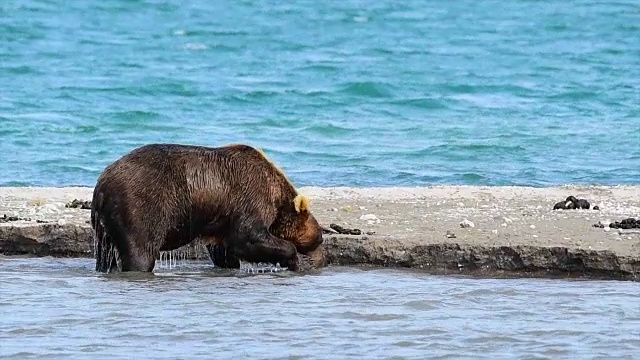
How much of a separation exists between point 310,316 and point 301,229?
1640mm

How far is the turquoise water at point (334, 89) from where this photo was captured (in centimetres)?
1675

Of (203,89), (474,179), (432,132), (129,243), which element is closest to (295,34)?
(203,89)

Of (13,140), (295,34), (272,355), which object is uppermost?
(295,34)

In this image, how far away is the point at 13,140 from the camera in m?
18.0

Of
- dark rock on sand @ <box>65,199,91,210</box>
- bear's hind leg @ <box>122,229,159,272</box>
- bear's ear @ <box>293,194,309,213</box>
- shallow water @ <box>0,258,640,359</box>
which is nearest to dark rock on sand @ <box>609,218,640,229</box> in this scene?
shallow water @ <box>0,258,640,359</box>

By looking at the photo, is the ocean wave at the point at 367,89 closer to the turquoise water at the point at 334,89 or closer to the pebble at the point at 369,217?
the turquoise water at the point at 334,89

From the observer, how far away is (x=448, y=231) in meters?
10.3

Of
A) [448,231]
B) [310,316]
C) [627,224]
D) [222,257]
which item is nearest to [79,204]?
[222,257]

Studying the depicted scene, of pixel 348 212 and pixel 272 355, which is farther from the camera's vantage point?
pixel 348 212

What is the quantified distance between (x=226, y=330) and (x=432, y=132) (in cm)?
1169

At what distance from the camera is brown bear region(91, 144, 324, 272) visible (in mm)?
9414

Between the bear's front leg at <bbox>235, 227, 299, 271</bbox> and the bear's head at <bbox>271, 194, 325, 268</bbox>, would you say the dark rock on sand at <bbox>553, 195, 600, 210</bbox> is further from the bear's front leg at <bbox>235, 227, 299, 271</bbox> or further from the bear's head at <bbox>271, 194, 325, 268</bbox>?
the bear's front leg at <bbox>235, 227, 299, 271</bbox>

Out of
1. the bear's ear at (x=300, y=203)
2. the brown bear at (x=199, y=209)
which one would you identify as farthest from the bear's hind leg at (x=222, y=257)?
the bear's ear at (x=300, y=203)

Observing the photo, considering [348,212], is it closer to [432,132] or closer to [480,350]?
[480,350]
